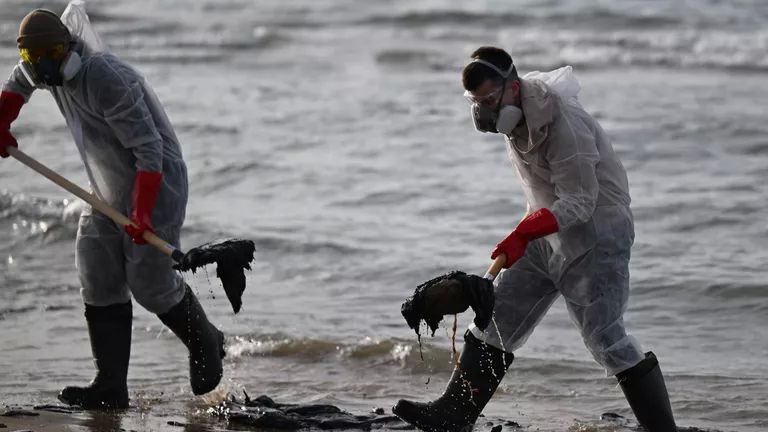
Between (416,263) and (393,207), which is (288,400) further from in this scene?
(393,207)

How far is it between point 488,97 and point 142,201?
1697 millimetres

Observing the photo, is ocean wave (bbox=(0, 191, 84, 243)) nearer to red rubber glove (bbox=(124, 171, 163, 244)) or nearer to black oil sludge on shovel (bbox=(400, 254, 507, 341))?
red rubber glove (bbox=(124, 171, 163, 244))

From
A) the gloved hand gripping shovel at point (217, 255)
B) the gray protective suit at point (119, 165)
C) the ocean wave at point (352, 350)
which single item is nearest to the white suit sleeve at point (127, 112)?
the gray protective suit at point (119, 165)

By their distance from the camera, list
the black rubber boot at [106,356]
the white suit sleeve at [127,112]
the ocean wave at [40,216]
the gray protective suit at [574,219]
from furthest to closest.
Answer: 1. the ocean wave at [40,216]
2. the black rubber boot at [106,356]
3. the white suit sleeve at [127,112]
4. the gray protective suit at [574,219]

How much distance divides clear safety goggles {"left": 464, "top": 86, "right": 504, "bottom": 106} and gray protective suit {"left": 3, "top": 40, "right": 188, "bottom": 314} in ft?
5.17

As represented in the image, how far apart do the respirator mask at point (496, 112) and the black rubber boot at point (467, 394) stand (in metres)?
1.02

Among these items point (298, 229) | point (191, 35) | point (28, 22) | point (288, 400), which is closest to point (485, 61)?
point (28, 22)

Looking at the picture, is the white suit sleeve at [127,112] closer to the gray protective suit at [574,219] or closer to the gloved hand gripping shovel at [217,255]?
the gloved hand gripping shovel at [217,255]

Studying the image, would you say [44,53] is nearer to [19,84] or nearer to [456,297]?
[19,84]

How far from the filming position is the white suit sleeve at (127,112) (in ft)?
20.9

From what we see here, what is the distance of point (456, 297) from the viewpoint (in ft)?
18.2

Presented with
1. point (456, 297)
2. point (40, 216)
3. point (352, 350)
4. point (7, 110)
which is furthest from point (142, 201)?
point (40, 216)

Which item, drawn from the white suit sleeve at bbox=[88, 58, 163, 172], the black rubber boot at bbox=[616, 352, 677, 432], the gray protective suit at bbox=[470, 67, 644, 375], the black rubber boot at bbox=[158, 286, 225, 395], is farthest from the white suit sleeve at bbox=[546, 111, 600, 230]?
the black rubber boot at bbox=[158, 286, 225, 395]

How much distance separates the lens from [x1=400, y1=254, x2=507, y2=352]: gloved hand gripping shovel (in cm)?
553
